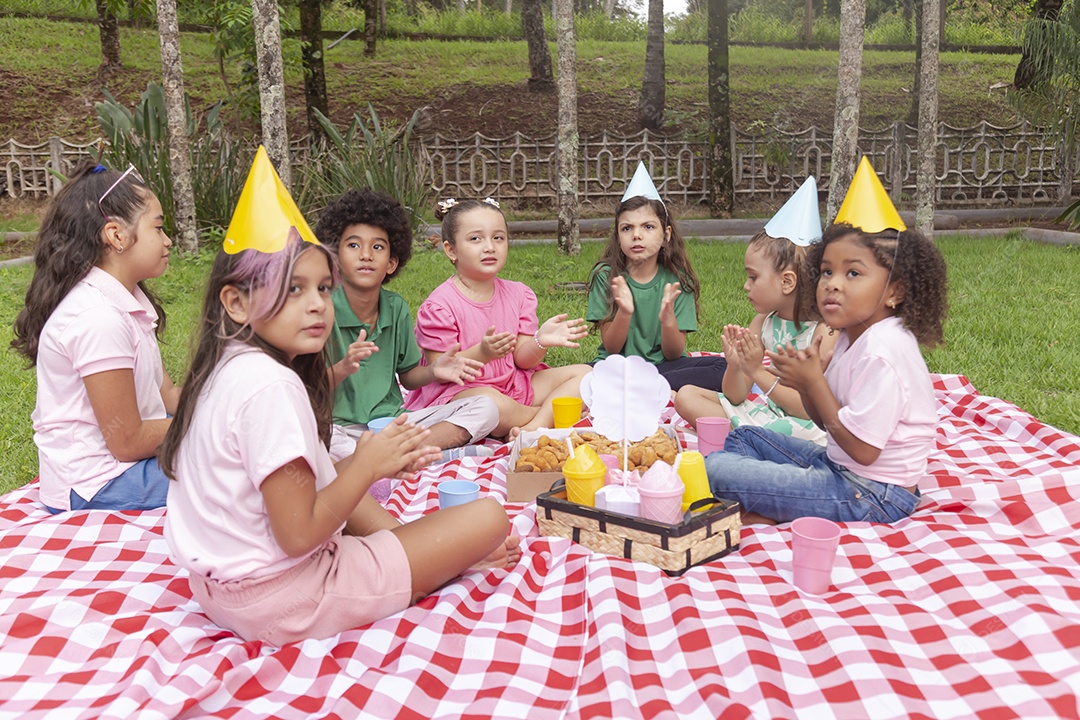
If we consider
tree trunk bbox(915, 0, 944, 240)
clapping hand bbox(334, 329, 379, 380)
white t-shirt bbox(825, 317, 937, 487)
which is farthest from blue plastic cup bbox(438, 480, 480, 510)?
tree trunk bbox(915, 0, 944, 240)

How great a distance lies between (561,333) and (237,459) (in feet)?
6.40

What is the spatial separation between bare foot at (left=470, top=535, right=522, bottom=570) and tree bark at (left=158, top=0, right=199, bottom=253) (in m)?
6.79

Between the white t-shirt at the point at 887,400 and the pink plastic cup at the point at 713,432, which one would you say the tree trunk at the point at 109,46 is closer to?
the pink plastic cup at the point at 713,432

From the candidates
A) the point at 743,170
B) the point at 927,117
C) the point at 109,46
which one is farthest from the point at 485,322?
the point at 109,46

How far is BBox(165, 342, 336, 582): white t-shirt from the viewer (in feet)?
7.18

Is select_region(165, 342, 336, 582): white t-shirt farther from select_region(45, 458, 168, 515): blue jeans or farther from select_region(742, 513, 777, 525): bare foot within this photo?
select_region(742, 513, 777, 525): bare foot

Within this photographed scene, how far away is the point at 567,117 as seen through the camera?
29.2 ft

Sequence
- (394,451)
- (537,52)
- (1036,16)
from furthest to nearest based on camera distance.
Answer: (537,52) → (1036,16) → (394,451)

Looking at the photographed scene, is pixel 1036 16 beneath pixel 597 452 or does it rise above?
above

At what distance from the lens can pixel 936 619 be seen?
248 centimetres

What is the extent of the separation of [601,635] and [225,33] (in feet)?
38.5

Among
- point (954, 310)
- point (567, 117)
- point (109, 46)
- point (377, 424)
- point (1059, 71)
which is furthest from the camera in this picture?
point (109, 46)

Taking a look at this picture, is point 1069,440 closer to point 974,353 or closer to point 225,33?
point 974,353

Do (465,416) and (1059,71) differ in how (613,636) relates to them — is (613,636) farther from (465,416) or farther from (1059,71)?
(1059,71)
